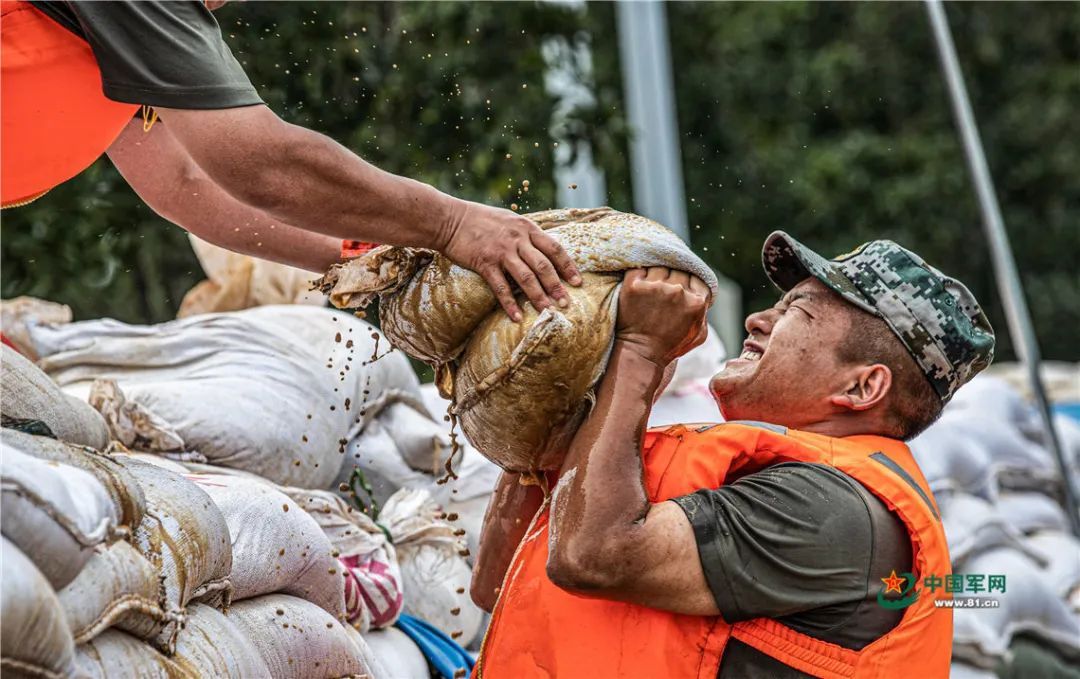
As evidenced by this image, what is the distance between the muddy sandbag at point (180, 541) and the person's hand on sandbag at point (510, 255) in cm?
55

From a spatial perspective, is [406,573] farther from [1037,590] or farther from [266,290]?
[1037,590]

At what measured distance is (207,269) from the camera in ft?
13.6

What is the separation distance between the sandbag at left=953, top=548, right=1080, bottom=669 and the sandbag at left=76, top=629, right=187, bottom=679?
3.51 meters

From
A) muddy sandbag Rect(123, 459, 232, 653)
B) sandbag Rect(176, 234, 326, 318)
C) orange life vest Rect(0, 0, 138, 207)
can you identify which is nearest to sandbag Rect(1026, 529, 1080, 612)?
sandbag Rect(176, 234, 326, 318)

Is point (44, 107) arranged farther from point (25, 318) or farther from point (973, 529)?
point (973, 529)

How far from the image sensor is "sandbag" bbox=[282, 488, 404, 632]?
293cm

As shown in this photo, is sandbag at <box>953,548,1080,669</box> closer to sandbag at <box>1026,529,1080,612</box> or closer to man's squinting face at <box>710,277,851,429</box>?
sandbag at <box>1026,529,1080,612</box>

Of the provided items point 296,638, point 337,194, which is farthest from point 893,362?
point 296,638

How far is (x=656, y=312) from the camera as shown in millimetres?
2127

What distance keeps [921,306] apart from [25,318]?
91.6 inches

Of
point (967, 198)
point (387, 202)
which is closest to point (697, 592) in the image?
point (387, 202)

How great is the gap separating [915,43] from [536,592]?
728 inches

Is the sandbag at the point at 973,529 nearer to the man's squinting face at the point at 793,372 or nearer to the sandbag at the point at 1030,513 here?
the sandbag at the point at 1030,513

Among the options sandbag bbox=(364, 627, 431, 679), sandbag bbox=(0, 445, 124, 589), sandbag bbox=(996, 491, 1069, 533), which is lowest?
sandbag bbox=(364, 627, 431, 679)
